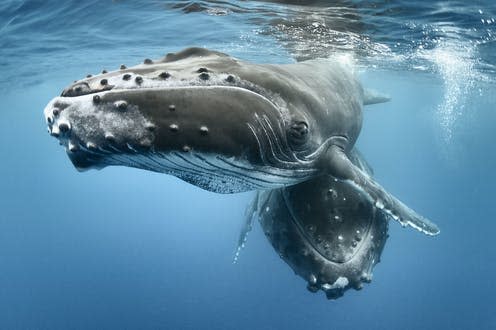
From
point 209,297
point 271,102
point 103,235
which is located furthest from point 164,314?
point 103,235

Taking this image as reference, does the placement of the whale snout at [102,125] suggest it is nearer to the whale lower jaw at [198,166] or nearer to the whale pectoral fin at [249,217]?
the whale lower jaw at [198,166]

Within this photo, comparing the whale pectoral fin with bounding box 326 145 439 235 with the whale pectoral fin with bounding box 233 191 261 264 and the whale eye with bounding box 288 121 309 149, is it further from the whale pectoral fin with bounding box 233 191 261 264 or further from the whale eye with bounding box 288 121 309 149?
the whale pectoral fin with bounding box 233 191 261 264

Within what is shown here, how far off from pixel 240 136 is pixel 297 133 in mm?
736

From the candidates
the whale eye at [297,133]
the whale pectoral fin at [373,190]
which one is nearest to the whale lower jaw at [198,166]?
the whale eye at [297,133]

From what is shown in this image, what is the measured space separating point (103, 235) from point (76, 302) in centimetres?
2221

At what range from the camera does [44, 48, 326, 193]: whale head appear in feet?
8.97

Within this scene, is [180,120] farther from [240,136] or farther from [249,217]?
[249,217]

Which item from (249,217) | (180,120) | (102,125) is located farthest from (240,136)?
(249,217)

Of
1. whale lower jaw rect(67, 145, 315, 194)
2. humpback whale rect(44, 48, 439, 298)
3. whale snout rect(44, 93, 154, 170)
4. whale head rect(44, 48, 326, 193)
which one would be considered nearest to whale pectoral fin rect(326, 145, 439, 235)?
humpback whale rect(44, 48, 439, 298)

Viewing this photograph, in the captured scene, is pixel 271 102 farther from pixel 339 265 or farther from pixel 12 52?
pixel 12 52

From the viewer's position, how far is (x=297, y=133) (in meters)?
3.69

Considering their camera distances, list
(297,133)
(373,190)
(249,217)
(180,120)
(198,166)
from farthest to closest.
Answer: (249,217) → (373,190) → (297,133) → (198,166) → (180,120)

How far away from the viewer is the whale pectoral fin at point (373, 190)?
174 inches

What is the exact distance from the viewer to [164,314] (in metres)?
27.0
